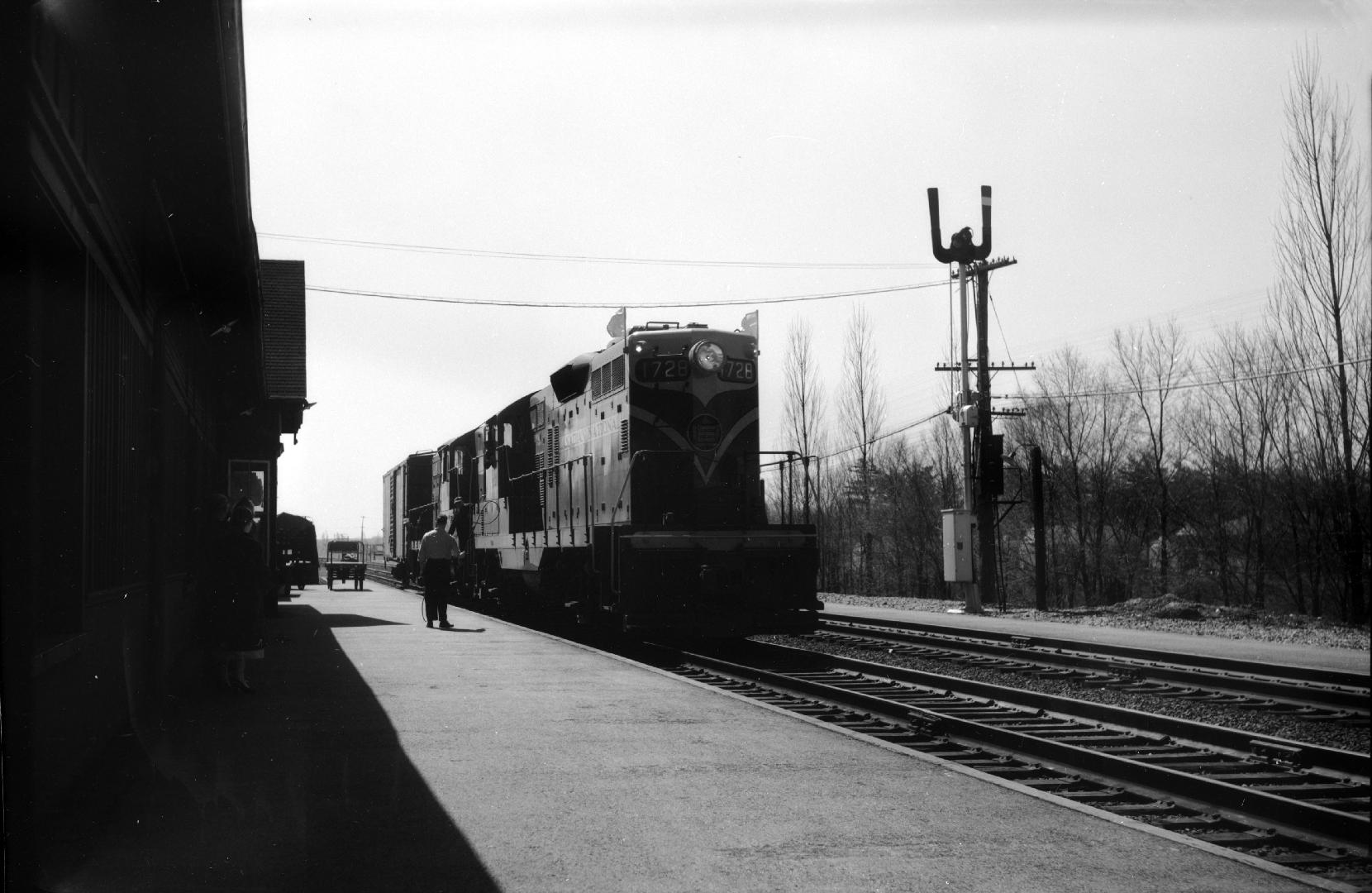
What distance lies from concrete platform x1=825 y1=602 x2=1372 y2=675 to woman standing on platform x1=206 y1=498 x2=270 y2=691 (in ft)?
32.6

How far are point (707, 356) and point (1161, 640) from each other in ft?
25.1

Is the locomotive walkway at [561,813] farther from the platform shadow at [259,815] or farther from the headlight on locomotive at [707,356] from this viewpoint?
the headlight on locomotive at [707,356]

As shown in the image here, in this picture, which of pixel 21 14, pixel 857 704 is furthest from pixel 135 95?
pixel 857 704

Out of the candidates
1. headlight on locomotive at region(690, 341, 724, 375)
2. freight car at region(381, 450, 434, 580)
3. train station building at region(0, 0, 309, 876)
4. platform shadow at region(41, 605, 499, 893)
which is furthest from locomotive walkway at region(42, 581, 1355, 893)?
freight car at region(381, 450, 434, 580)

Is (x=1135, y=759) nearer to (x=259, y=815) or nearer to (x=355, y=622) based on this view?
(x=259, y=815)

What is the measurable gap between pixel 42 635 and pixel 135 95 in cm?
272

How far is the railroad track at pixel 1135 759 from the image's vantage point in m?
5.57

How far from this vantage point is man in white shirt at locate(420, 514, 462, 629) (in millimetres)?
17734

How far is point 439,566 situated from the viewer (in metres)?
17.8

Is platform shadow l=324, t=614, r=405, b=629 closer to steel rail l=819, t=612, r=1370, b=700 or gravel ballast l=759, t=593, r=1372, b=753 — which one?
Answer: gravel ballast l=759, t=593, r=1372, b=753

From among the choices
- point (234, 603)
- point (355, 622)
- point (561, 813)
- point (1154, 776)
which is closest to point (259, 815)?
point (561, 813)

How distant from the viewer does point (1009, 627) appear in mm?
19156

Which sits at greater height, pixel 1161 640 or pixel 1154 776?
pixel 1154 776

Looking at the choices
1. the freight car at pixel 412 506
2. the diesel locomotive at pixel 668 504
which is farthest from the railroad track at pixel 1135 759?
the freight car at pixel 412 506
